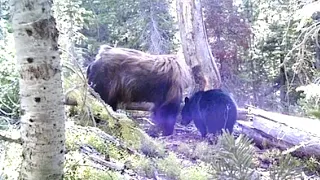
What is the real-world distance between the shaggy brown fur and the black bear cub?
354 millimetres

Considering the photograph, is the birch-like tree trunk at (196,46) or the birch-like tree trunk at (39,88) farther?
the birch-like tree trunk at (196,46)

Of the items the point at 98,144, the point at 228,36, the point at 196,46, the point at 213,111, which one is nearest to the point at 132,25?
the point at 228,36

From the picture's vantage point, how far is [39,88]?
1.91 metres

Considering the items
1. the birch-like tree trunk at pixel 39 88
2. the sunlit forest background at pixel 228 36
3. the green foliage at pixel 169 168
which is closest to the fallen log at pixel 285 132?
the green foliage at pixel 169 168

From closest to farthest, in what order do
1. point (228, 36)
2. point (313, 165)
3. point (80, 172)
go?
point (80, 172) → point (313, 165) → point (228, 36)

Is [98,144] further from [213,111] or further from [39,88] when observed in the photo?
[213,111]

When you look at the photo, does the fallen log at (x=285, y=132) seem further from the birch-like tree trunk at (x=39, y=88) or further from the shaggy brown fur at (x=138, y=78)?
the birch-like tree trunk at (x=39, y=88)

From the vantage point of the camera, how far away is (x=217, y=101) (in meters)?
6.42

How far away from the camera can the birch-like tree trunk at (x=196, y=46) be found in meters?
7.95

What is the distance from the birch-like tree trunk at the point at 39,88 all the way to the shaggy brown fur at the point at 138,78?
4213 mm

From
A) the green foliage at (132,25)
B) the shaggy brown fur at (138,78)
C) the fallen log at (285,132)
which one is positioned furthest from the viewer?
the green foliage at (132,25)

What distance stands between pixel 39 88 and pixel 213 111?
15.6 feet

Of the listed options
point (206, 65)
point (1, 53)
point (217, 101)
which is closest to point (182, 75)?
point (217, 101)

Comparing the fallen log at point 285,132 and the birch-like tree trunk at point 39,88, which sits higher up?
the birch-like tree trunk at point 39,88
